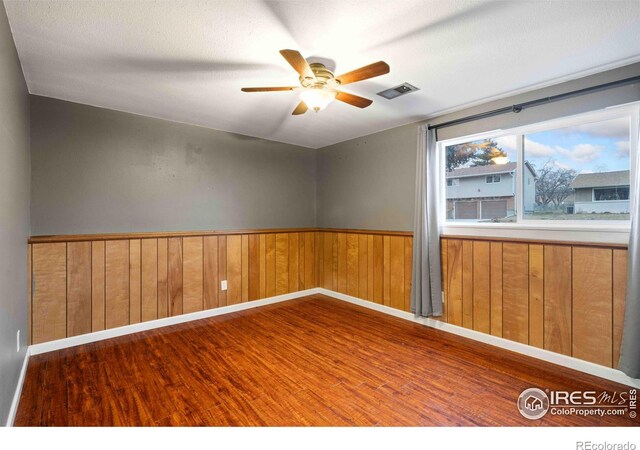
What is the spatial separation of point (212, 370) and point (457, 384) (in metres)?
1.85

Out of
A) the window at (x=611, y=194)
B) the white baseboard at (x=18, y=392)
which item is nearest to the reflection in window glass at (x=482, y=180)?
the window at (x=611, y=194)

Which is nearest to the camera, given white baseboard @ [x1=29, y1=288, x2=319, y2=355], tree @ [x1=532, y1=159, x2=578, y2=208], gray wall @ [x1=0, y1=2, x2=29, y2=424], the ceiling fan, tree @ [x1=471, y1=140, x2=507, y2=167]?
gray wall @ [x1=0, y1=2, x2=29, y2=424]

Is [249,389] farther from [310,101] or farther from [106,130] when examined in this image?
[106,130]

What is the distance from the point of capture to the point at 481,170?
10.3ft

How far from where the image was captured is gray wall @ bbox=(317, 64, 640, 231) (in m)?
2.37

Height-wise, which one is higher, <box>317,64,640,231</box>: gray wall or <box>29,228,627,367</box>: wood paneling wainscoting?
<box>317,64,640,231</box>: gray wall

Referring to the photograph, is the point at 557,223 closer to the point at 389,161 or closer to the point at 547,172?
the point at 547,172

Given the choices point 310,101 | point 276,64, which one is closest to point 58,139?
point 276,64

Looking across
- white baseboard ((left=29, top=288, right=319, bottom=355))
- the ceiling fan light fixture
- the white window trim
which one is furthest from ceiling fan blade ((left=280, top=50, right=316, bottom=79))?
white baseboard ((left=29, top=288, right=319, bottom=355))

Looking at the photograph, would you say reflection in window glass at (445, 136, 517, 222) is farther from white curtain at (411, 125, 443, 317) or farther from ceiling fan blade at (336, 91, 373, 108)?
ceiling fan blade at (336, 91, 373, 108)

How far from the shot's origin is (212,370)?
94.1 inches

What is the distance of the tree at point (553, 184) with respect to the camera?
2586mm

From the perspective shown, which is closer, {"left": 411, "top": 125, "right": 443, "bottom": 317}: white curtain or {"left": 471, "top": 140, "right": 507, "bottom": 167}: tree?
{"left": 471, "top": 140, "right": 507, "bottom": 167}: tree

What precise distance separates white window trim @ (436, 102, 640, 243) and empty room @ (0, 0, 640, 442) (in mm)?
17
